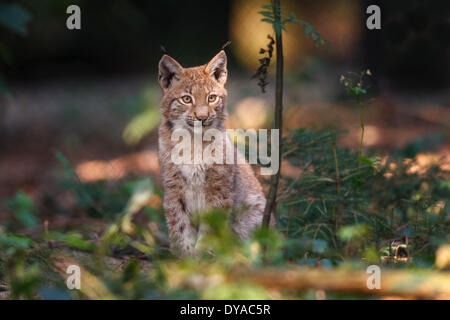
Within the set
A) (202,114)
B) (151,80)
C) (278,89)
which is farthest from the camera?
(151,80)

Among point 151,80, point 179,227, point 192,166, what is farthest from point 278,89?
point 151,80

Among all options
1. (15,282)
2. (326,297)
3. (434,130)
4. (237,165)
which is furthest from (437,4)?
(15,282)

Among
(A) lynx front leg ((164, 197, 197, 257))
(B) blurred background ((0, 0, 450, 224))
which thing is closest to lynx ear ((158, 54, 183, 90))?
(A) lynx front leg ((164, 197, 197, 257))

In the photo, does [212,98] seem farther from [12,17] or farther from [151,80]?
[151,80]

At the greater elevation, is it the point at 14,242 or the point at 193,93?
the point at 193,93

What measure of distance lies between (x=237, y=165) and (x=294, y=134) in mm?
692

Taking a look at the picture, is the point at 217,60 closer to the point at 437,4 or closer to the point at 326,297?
the point at 326,297

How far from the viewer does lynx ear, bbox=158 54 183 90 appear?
12.2 ft

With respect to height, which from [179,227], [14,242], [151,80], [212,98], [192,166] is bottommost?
[14,242]

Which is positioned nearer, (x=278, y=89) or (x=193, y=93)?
(x=278, y=89)

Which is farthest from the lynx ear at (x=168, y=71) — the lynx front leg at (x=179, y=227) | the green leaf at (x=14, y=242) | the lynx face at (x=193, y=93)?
the green leaf at (x=14, y=242)

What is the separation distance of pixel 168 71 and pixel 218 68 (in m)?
0.35

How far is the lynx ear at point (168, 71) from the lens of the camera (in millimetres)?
3719

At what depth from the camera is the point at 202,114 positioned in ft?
12.2
